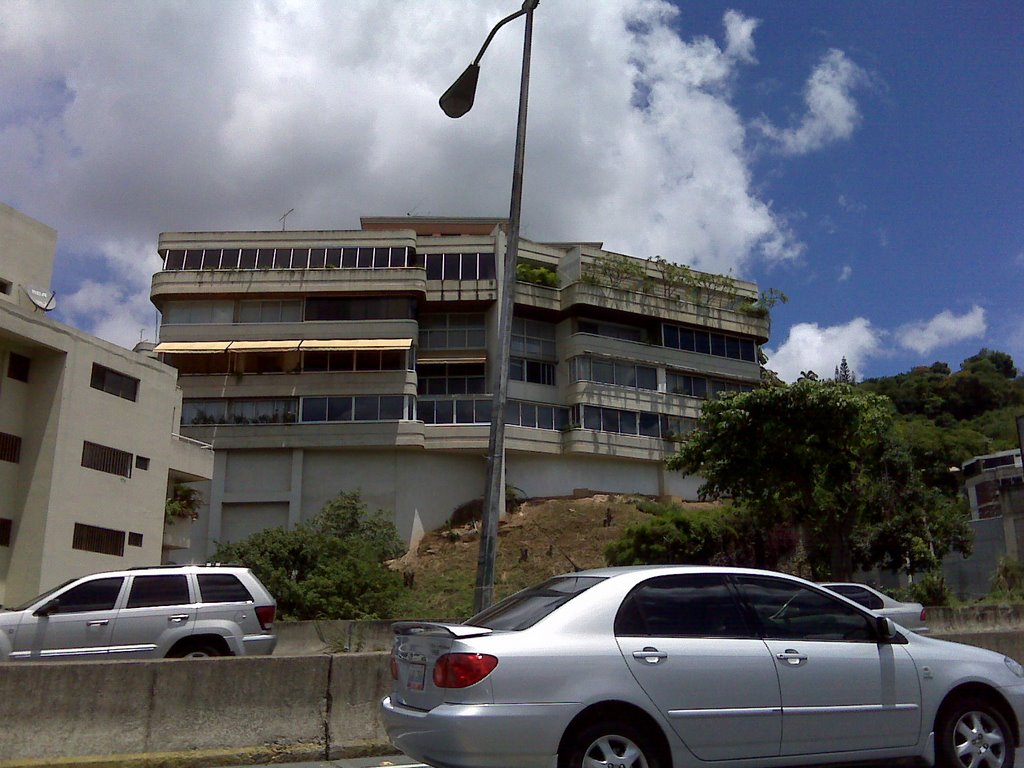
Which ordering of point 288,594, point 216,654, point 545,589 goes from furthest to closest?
1. point 288,594
2. point 216,654
3. point 545,589

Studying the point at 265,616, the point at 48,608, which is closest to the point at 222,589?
the point at 265,616

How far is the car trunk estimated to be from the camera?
6.01 meters

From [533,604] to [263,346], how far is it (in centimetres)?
4540

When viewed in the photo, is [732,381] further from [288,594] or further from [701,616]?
[701,616]

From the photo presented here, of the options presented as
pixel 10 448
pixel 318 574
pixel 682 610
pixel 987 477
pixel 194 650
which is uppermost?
pixel 987 477

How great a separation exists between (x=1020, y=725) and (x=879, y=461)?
33.8m

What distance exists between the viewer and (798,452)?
29.0 meters

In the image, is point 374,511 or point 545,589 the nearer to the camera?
point 545,589

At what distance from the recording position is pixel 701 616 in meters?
6.50

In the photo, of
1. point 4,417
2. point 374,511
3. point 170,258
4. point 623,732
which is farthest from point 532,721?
point 170,258

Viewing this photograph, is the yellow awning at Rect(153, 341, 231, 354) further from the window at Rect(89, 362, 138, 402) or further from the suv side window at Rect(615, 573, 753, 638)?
the suv side window at Rect(615, 573, 753, 638)

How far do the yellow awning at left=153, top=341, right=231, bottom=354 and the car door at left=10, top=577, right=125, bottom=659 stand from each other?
38136mm

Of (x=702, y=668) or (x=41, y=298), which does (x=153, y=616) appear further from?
(x=41, y=298)

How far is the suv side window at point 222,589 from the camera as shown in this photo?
513 inches
